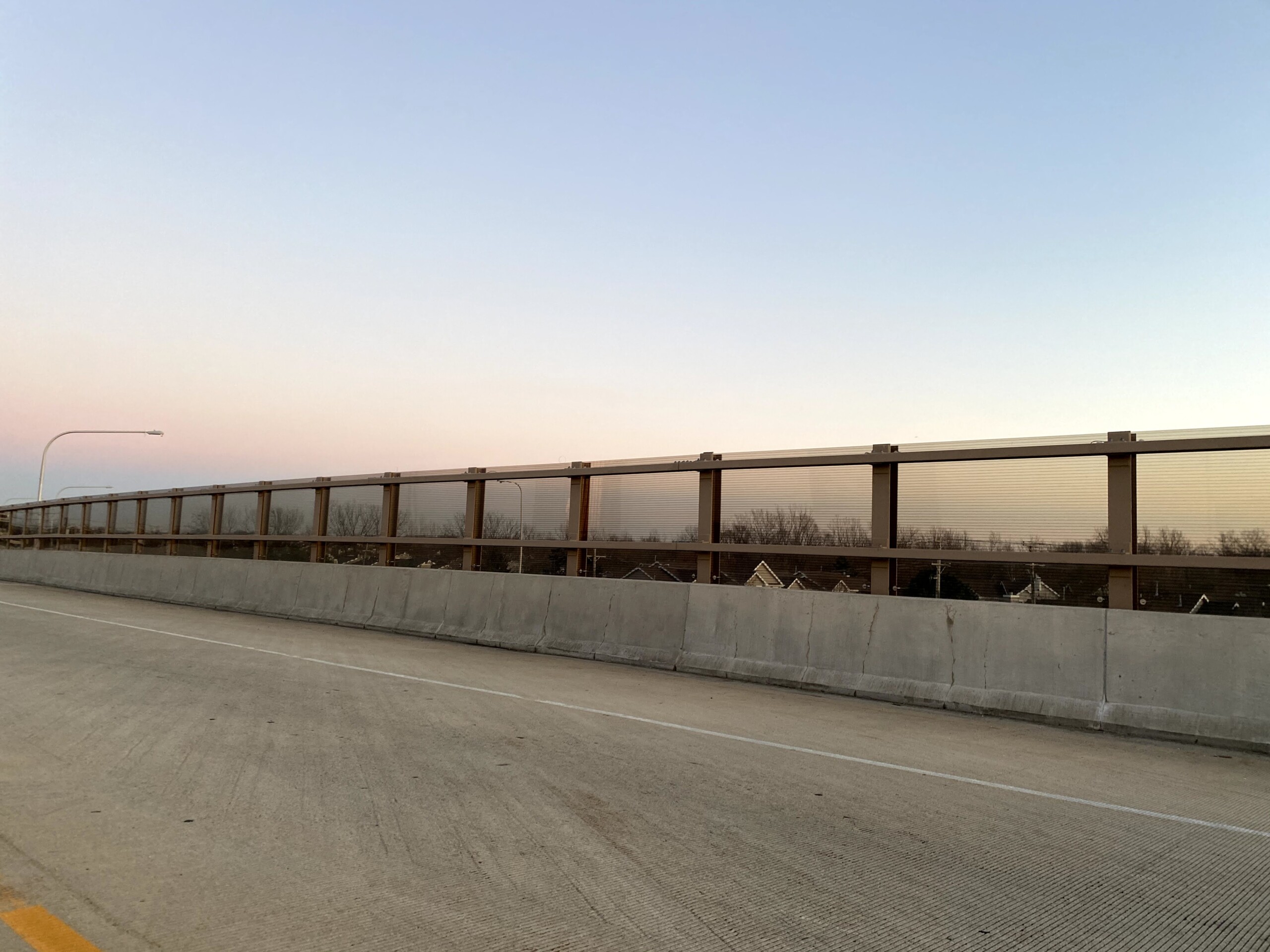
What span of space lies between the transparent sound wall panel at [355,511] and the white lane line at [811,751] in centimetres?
585

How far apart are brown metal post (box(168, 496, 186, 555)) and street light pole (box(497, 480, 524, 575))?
13.7 metres

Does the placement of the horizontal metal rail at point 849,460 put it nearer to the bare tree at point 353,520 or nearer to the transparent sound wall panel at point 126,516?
the bare tree at point 353,520

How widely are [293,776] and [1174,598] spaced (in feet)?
27.0

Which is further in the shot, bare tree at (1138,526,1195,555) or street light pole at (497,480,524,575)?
street light pole at (497,480,524,575)

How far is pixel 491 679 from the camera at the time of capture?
1132 cm

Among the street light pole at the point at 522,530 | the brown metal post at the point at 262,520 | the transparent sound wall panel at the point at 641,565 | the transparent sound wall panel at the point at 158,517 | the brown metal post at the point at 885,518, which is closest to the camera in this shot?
the brown metal post at the point at 885,518

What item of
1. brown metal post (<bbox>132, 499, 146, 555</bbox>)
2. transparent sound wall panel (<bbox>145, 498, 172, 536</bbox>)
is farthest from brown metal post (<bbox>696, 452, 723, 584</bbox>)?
brown metal post (<bbox>132, 499, 146, 555</bbox>)

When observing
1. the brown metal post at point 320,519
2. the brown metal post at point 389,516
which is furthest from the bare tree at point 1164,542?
the brown metal post at point 320,519

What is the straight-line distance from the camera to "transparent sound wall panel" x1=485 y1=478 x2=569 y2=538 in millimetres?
15781

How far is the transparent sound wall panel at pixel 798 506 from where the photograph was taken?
39.9 ft

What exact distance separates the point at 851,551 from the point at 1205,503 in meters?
3.78

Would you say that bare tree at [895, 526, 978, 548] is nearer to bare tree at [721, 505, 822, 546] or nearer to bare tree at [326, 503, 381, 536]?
bare tree at [721, 505, 822, 546]

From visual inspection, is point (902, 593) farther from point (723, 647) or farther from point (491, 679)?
point (491, 679)

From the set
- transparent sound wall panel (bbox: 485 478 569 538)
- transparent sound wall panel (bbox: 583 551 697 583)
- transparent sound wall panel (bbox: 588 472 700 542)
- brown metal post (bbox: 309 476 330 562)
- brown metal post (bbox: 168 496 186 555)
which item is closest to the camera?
transparent sound wall panel (bbox: 583 551 697 583)
